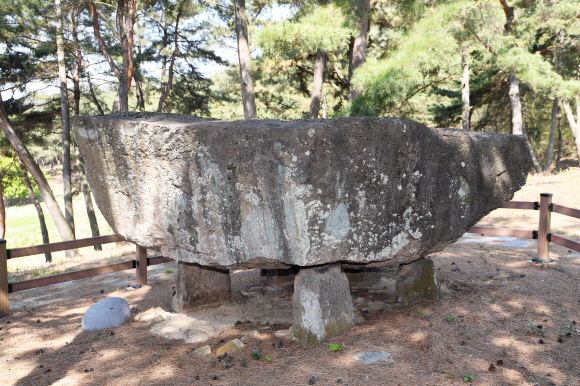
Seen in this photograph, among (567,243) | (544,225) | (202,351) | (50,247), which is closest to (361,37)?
(544,225)

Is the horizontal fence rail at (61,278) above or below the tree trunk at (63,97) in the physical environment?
below

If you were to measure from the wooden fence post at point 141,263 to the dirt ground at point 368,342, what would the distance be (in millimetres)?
454

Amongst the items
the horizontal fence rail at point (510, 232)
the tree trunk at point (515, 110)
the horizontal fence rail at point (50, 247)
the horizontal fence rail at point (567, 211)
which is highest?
the tree trunk at point (515, 110)

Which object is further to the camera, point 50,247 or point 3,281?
point 50,247

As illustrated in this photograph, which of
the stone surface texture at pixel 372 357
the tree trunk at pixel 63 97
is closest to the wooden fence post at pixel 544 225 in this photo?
the stone surface texture at pixel 372 357

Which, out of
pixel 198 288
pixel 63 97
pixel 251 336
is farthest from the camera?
pixel 63 97

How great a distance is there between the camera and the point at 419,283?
5.23m

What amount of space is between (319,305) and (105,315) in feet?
9.30

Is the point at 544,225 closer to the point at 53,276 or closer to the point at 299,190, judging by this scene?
the point at 299,190

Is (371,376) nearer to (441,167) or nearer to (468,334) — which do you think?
(468,334)

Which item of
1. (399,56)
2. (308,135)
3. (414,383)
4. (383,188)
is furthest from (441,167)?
(399,56)

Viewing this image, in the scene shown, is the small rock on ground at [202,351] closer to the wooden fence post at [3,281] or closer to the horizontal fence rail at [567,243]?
the wooden fence post at [3,281]

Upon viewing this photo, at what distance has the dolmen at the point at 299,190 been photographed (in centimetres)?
378

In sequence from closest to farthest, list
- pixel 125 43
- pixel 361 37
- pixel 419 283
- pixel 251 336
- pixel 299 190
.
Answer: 1. pixel 299 190
2. pixel 251 336
3. pixel 419 283
4. pixel 361 37
5. pixel 125 43
